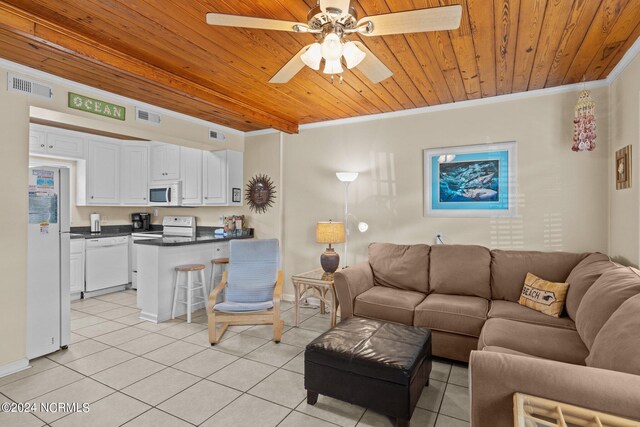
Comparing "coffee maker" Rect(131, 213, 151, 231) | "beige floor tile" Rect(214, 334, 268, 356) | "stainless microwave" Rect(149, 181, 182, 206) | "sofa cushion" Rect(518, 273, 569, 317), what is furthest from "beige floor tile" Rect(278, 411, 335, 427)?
"coffee maker" Rect(131, 213, 151, 231)

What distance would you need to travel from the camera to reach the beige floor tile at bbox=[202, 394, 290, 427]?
2.05 meters

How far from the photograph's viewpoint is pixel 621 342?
148 cm

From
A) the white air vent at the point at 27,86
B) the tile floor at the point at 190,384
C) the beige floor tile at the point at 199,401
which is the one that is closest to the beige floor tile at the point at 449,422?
the tile floor at the point at 190,384

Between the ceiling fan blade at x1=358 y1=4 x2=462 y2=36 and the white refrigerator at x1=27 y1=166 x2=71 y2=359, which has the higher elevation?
the ceiling fan blade at x1=358 y1=4 x2=462 y2=36

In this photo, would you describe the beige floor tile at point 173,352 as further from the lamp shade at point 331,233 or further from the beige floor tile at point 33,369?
the lamp shade at point 331,233

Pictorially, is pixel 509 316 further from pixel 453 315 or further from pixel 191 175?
pixel 191 175

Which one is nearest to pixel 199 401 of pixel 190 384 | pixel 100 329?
pixel 190 384

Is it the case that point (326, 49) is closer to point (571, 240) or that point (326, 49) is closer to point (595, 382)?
point (595, 382)

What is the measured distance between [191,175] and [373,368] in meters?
4.13

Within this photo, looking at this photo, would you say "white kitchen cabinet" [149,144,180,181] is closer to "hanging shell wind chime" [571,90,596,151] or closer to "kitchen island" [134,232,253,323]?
"kitchen island" [134,232,253,323]

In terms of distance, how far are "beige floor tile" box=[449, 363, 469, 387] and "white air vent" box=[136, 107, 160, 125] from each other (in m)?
3.95

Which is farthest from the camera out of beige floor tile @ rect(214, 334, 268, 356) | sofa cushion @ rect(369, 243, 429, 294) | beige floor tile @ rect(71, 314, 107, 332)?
beige floor tile @ rect(71, 314, 107, 332)

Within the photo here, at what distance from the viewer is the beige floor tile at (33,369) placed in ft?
8.29

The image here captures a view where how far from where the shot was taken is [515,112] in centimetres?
342
